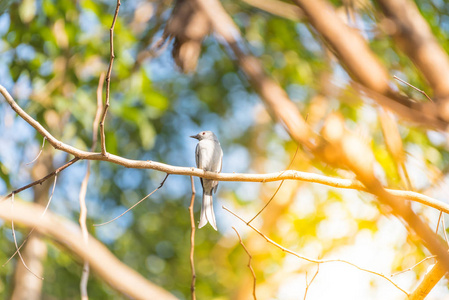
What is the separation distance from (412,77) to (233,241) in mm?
3263

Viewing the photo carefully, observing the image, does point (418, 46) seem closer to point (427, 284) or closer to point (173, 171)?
point (427, 284)

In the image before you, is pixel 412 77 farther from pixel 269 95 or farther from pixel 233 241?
pixel 269 95

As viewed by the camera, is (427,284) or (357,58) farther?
(427,284)

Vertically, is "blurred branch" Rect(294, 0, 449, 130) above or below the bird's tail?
above

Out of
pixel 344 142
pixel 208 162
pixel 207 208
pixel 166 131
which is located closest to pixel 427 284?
pixel 344 142

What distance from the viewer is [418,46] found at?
0.63m

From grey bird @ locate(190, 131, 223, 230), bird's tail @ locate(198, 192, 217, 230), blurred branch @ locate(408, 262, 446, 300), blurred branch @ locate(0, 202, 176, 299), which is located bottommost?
blurred branch @ locate(408, 262, 446, 300)

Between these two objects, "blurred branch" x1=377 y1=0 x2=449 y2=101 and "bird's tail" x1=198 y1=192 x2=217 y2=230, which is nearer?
"blurred branch" x1=377 y1=0 x2=449 y2=101

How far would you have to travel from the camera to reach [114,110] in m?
5.09

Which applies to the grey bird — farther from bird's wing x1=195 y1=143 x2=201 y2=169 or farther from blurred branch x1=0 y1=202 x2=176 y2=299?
blurred branch x1=0 y1=202 x2=176 y2=299

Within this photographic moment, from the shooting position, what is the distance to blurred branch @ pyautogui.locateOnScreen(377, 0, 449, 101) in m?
0.63

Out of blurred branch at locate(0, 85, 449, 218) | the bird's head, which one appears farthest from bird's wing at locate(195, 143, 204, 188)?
blurred branch at locate(0, 85, 449, 218)

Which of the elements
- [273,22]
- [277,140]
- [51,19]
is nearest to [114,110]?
[51,19]

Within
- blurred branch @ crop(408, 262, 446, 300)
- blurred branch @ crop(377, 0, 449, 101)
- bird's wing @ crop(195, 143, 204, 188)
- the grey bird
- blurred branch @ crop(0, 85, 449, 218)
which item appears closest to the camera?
blurred branch @ crop(377, 0, 449, 101)
